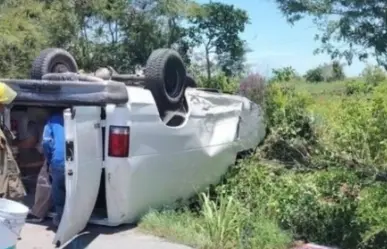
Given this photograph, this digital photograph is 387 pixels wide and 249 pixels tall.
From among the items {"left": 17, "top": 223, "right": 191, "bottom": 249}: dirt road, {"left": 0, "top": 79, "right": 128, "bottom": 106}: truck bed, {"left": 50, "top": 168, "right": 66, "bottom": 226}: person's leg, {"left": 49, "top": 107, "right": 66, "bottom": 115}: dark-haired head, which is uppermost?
{"left": 0, "top": 79, "right": 128, "bottom": 106}: truck bed

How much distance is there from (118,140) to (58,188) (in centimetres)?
81

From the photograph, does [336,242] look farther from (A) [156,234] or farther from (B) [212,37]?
(B) [212,37]

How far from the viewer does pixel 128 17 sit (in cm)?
1777

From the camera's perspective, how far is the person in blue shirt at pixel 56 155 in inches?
232

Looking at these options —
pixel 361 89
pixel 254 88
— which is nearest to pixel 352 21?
pixel 254 88

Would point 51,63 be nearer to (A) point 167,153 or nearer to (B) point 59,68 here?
(B) point 59,68

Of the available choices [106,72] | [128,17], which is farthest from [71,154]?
[128,17]

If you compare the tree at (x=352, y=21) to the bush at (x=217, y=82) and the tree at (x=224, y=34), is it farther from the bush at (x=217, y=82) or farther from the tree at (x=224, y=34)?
the tree at (x=224, y=34)

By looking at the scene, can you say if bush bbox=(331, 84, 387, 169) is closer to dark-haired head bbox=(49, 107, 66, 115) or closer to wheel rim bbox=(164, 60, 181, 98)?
wheel rim bbox=(164, 60, 181, 98)

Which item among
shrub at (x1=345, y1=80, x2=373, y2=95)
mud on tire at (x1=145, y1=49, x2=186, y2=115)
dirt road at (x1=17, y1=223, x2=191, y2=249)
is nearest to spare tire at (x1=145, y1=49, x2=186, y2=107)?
mud on tire at (x1=145, y1=49, x2=186, y2=115)

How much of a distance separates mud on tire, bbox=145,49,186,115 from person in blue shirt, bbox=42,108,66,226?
→ 1.12 meters

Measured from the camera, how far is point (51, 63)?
7.22 m

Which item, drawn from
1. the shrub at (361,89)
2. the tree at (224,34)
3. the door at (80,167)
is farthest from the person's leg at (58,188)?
the tree at (224,34)

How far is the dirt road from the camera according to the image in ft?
18.3
